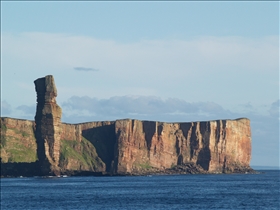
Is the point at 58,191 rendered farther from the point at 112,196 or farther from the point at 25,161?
the point at 25,161

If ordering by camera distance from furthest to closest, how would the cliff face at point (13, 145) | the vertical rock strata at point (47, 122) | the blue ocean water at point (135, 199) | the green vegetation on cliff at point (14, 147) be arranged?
the cliff face at point (13, 145), the green vegetation on cliff at point (14, 147), the vertical rock strata at point (47, 122), the blue ocean water at point (135, 199)

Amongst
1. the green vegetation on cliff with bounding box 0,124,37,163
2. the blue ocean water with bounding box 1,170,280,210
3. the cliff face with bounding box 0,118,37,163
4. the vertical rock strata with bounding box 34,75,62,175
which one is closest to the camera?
the blue ocean water with bounding box 1,170,280,210

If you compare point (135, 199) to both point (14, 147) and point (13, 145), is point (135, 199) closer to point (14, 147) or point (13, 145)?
point (14, 147)

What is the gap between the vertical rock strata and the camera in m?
178

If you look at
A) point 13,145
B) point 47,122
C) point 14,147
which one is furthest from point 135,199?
point 13,145

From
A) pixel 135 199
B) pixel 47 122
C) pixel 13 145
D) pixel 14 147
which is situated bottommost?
pixel 135 199

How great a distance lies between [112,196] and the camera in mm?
106625

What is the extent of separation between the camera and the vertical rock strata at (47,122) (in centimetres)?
17762

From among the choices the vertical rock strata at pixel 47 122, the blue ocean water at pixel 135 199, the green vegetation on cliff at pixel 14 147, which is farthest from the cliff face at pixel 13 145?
the blue ocean water at pixel 135 199

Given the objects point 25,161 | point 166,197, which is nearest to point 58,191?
point 166,197

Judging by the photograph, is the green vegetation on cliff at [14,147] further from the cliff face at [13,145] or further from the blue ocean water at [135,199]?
the blue ocean water at [135,199]

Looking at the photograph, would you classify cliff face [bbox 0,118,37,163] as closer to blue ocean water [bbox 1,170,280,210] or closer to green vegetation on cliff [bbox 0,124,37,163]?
green vegetation on cliff [bbox 0,124,37,163]

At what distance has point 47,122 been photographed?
179 m

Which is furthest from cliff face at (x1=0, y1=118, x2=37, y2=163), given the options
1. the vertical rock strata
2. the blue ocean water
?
the blue ocean water
